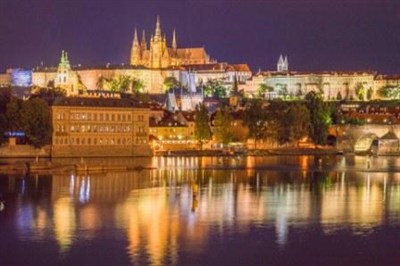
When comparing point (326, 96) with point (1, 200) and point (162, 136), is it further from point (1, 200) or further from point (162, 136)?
point (1, 200)

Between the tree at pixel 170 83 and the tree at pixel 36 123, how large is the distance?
5230 centimetres

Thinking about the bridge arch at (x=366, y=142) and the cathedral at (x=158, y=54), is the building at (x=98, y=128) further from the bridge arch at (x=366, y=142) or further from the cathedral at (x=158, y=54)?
the cathedral at (x=158, y=54)

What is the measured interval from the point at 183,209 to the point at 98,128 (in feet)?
84.7

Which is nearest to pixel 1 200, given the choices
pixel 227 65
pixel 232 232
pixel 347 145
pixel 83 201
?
pixel 83 201

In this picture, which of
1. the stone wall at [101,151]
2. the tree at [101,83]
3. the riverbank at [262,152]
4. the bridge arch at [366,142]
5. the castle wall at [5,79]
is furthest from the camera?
the castle wall at [5,79]

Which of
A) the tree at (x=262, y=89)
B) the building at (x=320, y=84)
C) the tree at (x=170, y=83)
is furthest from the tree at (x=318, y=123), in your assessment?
the building at (x=320, y=84)

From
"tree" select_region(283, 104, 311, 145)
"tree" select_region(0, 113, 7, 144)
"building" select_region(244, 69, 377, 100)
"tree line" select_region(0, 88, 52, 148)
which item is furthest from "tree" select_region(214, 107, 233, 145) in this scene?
"building" select_region(244, 69, 377, 100)

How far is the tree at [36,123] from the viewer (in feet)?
142

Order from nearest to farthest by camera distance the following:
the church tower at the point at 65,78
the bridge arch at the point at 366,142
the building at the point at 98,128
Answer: the building at the point at 98,128
the bridge arch at the point at 366,142
the church tower at the point at 65,78

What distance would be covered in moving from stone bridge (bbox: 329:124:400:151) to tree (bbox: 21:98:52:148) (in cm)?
2341

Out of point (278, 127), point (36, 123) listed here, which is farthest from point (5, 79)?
point (36, 123)

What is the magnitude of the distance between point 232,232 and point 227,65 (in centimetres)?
10132

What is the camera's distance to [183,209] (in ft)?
71.6

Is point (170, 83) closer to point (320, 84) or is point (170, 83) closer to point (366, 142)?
point (320, 84)
